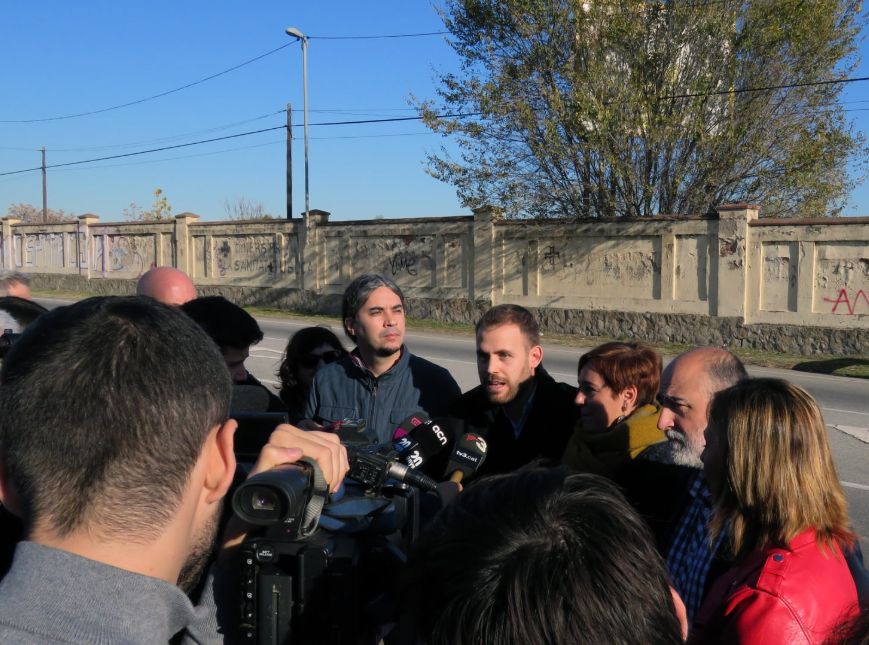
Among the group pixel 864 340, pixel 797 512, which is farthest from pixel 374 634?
pixel 864 340

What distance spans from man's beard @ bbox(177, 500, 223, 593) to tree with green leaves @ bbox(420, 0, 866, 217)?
16794 millimetres

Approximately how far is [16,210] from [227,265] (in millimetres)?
49195

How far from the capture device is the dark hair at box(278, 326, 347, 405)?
15.1 feet

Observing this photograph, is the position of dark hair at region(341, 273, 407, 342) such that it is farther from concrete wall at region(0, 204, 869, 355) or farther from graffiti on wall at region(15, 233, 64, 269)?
graffiti on wall at region(15, 233, 64, 269)

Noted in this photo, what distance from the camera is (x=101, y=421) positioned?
1180mm

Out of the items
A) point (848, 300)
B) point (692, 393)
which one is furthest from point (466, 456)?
point (848, 300)

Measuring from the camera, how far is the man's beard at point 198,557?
1377 mm

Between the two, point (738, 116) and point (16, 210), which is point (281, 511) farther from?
point (16, 210)

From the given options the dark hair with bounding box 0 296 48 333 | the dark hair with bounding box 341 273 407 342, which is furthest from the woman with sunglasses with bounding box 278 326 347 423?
the dark hair with bounding box 0 296 48 333

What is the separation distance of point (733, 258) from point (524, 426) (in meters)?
14.5

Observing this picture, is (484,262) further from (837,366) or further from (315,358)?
(315,358)

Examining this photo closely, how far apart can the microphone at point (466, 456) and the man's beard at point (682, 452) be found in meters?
0.69

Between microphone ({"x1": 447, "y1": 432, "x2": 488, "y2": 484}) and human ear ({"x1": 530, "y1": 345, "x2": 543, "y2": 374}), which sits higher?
human ear ({"x1": 530, "y1": 345, "x2": 543, "y2": 374})

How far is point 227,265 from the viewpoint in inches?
1069
